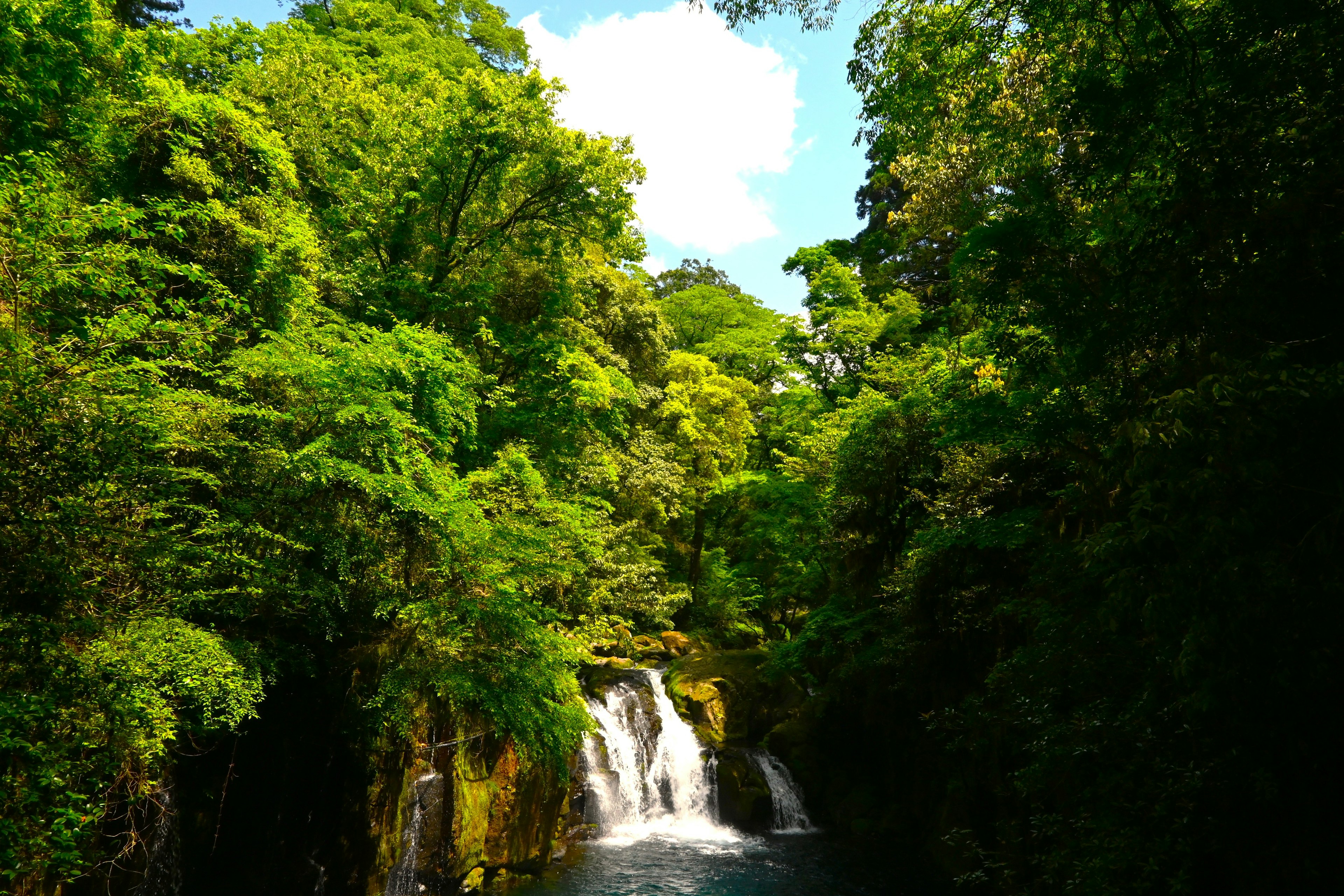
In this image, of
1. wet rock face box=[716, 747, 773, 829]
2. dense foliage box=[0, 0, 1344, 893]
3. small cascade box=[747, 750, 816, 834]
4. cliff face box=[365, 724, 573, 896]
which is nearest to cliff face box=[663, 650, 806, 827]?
wet rock face box=[716, 747, 773, 829]

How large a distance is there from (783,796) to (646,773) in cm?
317

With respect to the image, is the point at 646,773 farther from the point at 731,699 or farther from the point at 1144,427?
the point at 1144,427

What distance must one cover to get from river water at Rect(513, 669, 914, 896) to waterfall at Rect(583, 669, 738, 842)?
20 millimetres

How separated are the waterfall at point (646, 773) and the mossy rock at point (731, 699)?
540 mm

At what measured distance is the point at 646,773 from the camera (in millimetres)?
15367

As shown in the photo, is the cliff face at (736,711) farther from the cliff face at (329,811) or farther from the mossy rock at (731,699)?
the cliff face at (329,811)

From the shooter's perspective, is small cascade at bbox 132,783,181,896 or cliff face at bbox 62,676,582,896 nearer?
small cascade at bbox 132,783,181,896

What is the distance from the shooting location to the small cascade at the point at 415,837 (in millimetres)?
8875

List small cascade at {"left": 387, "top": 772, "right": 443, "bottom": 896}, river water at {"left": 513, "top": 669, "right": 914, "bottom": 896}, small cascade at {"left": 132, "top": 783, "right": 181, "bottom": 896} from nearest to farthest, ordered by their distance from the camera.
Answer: small cascade at {"left": 132, "top": 783, "right": 181, "bottom": 896} < small cascade at {"left": 387, "top": 772, "right": 443, "bottom": 896} < river water at {"left": 513, "top": 669, "right": 914, "bottom": 896}

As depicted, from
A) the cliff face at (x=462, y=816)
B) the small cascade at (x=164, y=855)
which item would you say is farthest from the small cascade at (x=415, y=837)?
the small cascade at (x=164, y=855)

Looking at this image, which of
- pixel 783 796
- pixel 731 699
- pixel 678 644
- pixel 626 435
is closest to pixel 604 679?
pixel 731 699

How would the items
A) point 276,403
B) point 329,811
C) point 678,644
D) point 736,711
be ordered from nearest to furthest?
point 276,403 < point 329,811 < point 736,711 < point 678,644

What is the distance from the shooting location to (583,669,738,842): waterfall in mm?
14375

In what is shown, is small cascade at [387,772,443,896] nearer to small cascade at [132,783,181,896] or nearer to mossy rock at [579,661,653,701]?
small cascade at [132,783,181,896]
